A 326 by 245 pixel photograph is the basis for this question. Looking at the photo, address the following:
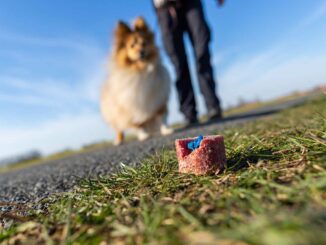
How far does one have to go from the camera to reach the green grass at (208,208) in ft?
2.35

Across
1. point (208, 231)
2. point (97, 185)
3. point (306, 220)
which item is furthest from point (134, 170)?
point (306, 220)

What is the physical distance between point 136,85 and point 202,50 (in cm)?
151

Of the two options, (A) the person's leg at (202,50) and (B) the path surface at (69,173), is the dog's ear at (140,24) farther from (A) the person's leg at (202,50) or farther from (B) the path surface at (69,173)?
(B) the path surface at (69,173)

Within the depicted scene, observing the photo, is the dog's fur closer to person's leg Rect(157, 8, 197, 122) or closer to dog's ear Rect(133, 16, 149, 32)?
dog's ear Rect(133, 16, 149, 32)

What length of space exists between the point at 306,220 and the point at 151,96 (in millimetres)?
5855

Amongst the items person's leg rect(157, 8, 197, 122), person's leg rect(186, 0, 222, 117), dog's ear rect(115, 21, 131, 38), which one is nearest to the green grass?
person's leg rect(186, 0, 222, 117)

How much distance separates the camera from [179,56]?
6.08m

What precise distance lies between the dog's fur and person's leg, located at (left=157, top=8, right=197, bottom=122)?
40 cm

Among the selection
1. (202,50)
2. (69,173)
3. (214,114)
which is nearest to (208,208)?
(69,173)

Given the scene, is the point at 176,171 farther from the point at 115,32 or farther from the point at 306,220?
the point at 115,32

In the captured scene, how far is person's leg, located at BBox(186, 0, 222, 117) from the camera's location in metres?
5.70

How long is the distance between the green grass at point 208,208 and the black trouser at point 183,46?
14.3 feet

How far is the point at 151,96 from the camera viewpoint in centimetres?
649

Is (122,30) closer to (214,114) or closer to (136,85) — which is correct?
(136,85)
